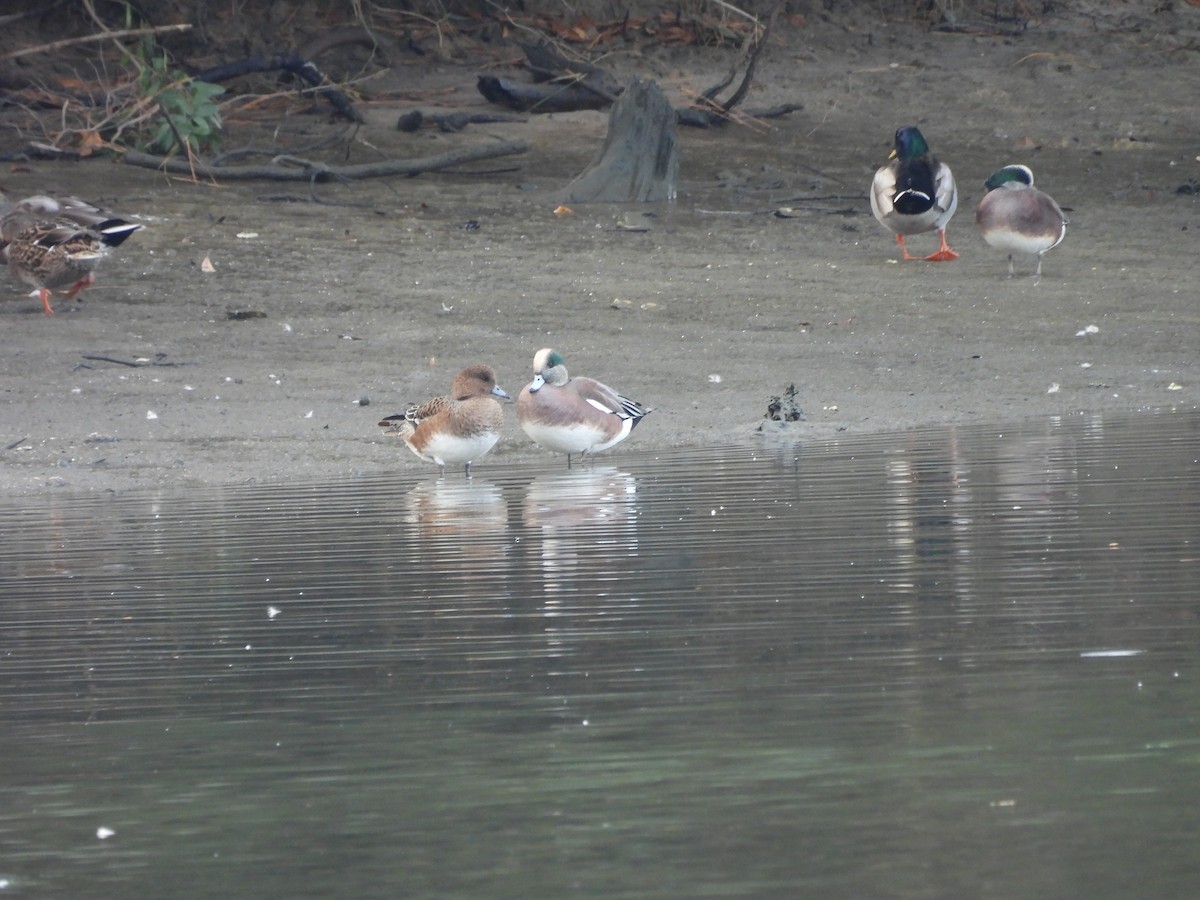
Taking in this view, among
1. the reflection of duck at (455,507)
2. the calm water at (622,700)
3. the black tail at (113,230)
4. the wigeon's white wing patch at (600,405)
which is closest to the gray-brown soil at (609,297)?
the black tail at (113,230)

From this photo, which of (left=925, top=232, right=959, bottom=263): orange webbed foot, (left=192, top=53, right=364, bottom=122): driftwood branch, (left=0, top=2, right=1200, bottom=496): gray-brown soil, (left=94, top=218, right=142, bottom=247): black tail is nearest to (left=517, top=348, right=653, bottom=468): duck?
(left=0, top=2, right=1200, bottom=496): gray-brown soil

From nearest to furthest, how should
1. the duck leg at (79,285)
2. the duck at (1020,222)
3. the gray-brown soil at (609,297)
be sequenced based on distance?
the gray-brown soil at (609,297) < the duck leg at (79,285) < the duck at (1020,222)

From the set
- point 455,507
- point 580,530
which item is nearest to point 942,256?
point 455,507

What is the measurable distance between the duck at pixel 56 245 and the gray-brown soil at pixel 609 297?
30 cm

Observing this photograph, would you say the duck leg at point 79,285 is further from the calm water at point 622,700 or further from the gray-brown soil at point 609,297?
the calm water at point 622,700

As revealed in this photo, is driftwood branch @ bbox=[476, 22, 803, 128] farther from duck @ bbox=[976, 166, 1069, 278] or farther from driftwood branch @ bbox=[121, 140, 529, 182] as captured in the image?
duck @ bbox=[976, 166, 1069, 278]

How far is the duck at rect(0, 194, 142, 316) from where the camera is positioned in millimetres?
13016

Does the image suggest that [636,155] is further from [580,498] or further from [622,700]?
[622,700]

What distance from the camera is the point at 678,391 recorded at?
11805mm

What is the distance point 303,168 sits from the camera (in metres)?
17.2

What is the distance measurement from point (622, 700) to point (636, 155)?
42.4ft

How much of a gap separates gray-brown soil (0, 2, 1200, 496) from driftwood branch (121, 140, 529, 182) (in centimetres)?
11

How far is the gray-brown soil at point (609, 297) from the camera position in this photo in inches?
433

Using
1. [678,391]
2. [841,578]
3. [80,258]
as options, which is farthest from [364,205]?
[841,578]
